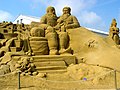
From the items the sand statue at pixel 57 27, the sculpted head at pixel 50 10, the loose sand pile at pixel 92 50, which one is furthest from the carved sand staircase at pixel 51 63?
the sculpted head at pixel 50 10

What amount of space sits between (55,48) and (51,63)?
1010 mm

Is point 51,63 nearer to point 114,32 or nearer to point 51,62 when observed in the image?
point 51,62

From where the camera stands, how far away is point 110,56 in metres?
8.14

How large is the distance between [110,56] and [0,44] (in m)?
3.93

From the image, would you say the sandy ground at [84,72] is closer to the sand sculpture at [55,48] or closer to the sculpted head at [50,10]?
the sand sculpture at [55,48]

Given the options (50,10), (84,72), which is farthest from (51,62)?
(50,10)

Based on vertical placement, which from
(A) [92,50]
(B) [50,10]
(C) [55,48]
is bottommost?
(A) [92,50]

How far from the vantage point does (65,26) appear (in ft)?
31.5

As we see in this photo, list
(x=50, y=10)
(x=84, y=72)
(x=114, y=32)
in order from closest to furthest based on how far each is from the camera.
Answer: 1. (x=84, y=72)
2. (x=50, y=10)
3. (x=114, y=32)

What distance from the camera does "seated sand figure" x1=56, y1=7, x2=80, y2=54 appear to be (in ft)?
29.3

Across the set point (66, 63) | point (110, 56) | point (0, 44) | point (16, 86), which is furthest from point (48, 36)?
point (16, 86)

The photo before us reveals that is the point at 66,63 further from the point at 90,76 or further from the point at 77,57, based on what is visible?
the point at 90,76

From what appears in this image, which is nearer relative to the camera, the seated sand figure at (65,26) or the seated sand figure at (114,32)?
the seated sand figure at (65,26)

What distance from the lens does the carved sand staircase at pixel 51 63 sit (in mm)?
7703
